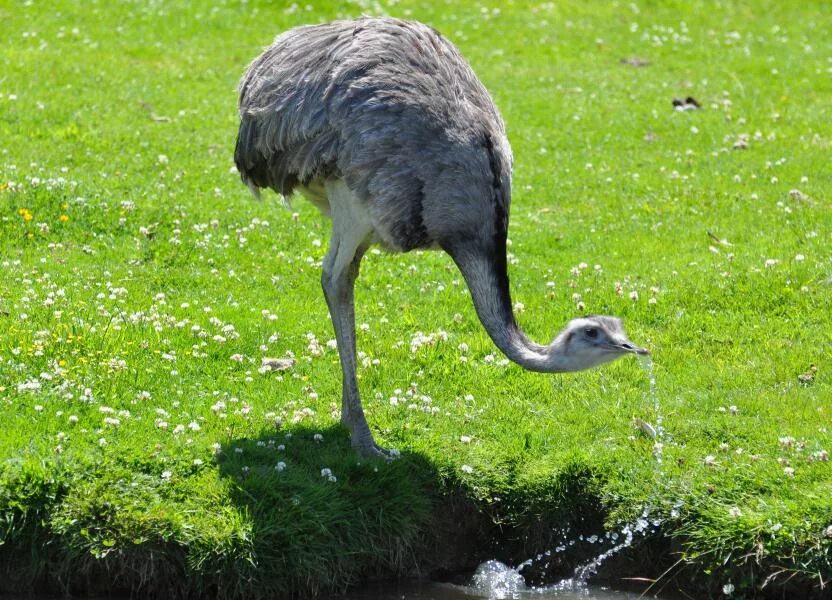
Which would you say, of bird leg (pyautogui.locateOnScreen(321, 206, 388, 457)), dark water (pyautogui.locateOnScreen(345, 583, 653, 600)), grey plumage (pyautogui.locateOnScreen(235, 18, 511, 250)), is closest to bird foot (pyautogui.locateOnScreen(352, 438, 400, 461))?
bird leg (pyautogui.locateOnScreen(321, 206, 388, 457))

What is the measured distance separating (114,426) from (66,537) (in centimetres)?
112

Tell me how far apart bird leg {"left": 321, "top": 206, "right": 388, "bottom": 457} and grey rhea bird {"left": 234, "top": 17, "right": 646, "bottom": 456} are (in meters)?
0.01

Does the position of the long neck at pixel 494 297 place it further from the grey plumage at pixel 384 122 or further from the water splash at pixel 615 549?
the water splash at pixel 615 549

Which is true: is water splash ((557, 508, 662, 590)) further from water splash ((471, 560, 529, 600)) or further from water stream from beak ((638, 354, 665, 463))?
water stream from beak ((638, 354, 665, 463))

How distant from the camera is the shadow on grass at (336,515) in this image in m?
8.53

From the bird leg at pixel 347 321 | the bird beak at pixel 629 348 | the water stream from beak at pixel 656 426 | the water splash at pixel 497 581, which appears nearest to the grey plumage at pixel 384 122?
the bird leg at pixel 347 321

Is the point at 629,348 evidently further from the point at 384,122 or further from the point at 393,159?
the point at 384,122

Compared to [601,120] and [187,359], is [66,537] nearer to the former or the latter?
[187,359]

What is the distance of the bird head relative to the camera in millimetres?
8438

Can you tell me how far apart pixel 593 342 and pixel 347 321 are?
2160 millimetres

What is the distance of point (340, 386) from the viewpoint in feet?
34.3

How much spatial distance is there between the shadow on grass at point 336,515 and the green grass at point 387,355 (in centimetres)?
2

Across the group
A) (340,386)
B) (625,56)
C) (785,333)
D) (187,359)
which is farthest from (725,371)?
(625,56)

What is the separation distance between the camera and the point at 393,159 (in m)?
9.05
